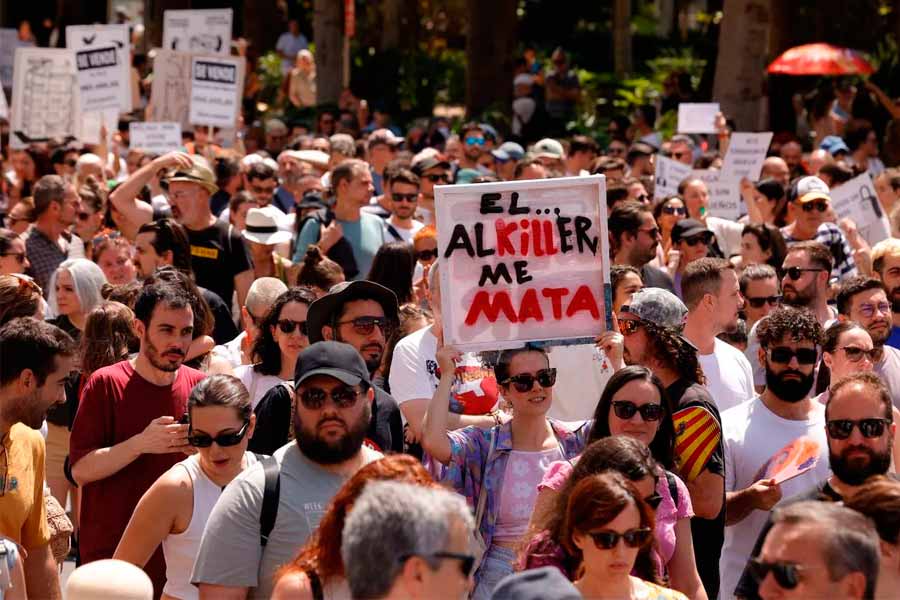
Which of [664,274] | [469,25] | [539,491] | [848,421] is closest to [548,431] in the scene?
[539,491]

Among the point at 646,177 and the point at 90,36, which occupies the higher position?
the point at 90,36

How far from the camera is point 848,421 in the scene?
5.73m

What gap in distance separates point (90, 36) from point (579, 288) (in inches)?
435

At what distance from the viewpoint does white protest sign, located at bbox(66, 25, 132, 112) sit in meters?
16.6

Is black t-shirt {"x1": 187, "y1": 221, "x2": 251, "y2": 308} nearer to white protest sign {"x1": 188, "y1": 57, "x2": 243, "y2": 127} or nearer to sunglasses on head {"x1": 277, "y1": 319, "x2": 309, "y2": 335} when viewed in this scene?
sunglasses on head {"x1": 277, "y1": 319, "x2": 309, "y2": 335}

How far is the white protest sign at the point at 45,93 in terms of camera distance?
17.3 metres

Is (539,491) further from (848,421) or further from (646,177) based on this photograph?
(646,177)

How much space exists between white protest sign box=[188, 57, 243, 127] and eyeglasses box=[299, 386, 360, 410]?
12.0m

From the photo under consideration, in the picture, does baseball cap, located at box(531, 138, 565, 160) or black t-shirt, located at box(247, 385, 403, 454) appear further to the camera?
baseball cap, located at box(531, 138, 565, 160)

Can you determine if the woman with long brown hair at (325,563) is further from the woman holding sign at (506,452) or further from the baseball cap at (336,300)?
the baseball cap at (336,300)

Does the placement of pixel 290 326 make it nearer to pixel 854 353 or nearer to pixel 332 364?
pixel 332 364

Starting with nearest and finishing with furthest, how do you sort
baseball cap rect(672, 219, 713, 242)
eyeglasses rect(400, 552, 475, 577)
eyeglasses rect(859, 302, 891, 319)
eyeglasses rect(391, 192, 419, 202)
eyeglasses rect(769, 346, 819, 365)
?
1. eyeglasses rect(400, 552, 475, 577)
2. eyeglasses rect(769, 346, 819, 365)
3. eyeglasses rect(859, 302, 891, 319)
4. baseball cap rect(672, 219, 713, 242)
5. eyeglasses rect(391, 192, 419, 202)

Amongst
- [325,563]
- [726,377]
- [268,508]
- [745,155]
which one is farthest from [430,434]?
[745,155]

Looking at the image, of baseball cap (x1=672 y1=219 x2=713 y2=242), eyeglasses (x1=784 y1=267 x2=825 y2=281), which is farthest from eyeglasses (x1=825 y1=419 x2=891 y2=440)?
baseball cap (x1=672 y1=219 x2=713 y2=242)
